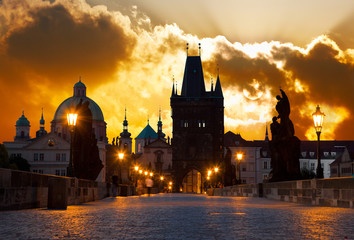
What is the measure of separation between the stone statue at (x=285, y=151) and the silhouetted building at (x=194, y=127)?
99886mm

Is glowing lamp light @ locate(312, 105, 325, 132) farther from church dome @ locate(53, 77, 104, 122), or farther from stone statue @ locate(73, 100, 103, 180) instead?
church dome @ locate(53, 77, 104, 122)

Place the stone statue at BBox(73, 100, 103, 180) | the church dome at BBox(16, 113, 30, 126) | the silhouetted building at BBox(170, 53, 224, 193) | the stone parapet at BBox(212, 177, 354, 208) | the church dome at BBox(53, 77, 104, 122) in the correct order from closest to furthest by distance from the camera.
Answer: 1. the stone parapet at BBox(212, 177, 354, 208)
2. the stone statue at BBox(73, 100, 103, 180)
3. the silhouetted building at BBox(170, 53, 224, 193)
4. the church dome at BBox(53, 77, 104, 122)
5. the church dome at BBox(16, 113, 30, 126)

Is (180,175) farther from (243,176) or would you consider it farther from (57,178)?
(57,178)

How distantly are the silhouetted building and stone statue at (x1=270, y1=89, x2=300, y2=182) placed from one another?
328 feet

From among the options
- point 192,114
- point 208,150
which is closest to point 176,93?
point 192,114

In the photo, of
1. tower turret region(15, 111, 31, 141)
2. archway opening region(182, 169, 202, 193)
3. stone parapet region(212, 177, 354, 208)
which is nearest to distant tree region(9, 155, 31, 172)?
archway opening region(182, 169, 202, 193)

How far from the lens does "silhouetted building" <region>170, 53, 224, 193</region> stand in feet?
427

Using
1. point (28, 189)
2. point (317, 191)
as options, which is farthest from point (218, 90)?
point (28, 189)

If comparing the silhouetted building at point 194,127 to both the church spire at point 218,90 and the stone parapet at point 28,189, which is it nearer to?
the church spire at point 218,90

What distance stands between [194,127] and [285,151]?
104 meters

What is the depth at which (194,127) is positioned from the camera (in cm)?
13188

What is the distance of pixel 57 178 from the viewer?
60.2ft

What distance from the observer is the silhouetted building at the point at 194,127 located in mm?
130125

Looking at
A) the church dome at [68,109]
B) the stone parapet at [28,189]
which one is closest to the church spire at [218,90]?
the church dome at [68,109]
